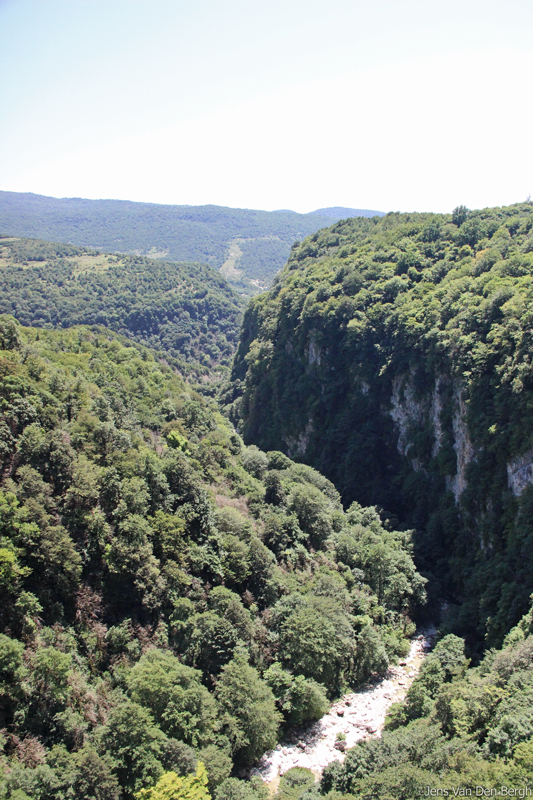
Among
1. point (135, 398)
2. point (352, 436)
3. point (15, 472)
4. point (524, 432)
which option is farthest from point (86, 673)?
point (352, 436)

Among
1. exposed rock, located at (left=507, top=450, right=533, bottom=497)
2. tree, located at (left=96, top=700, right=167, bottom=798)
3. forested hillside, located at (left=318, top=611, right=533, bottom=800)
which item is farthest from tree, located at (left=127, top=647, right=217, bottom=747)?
exposed rock, located at (left=507, top=450, right=533, bottom=497)

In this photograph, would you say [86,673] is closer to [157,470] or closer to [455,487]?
[157,470]

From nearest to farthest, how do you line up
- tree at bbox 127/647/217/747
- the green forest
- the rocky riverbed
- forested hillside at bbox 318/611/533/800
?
forested hillside at bbox 318/611/533/800
the green forest
tree at bbox 127/647/217/747
the rocky riverbed

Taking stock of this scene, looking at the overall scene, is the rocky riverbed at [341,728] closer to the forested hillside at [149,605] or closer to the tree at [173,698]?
the forested hillside at [149,605]

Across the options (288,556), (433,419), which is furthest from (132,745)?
(433,419)

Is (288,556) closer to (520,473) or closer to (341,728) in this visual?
(341,728)

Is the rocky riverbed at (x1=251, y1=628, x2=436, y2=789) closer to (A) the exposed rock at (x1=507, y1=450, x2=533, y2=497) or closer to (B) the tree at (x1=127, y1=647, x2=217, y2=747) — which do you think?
(B) the tree at (x1=127, y1=647, x2=217, y2=747)

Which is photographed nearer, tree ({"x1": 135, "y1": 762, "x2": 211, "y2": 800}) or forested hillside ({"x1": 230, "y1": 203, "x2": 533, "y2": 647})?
tree ({"x1": 135, "y1": 762, "x2": 211, "y2": 800})
